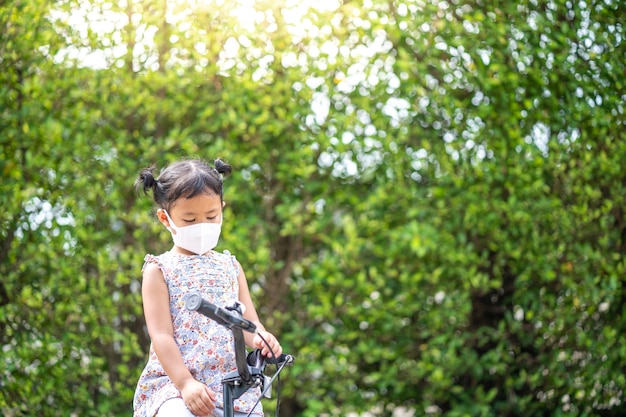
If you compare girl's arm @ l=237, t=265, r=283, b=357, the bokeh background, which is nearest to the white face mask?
girl's arm @ l=237, t=265, r=283, b=357

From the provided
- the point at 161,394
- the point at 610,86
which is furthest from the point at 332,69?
the point at 161,394

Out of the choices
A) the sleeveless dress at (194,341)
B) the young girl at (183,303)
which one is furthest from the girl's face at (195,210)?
Answer: the sleeveless dress at (194,341)

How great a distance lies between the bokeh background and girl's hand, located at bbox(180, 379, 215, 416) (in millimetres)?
1876

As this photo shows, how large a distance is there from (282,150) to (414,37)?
820 millimetres

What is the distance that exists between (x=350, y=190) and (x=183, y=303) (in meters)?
2.08

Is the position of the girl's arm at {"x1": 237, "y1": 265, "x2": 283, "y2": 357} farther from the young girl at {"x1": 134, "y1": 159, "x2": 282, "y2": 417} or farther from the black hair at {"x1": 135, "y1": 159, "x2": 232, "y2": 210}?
the black hair at {"x1": 135, "y1": 159, "x2": 232, "y2": 210}

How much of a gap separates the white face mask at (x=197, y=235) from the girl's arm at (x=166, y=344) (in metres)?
0.11

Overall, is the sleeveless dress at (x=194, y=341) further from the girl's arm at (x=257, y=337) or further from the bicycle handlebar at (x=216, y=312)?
the bicycle handlebar at (x=216, y=312)

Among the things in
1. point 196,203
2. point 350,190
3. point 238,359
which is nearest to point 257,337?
point 238,359

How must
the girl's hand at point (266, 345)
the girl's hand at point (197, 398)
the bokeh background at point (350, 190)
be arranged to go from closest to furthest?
the girl's hand at point (197, 398) < the girl's hand at point (266, 345) < the bokeh background at point (350, 190)

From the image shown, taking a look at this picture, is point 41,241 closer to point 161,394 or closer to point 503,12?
point 161,394

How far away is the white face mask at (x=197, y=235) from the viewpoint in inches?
104

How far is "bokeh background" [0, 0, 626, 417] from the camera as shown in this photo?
14.1 ft

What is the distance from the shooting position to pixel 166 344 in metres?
2.55
